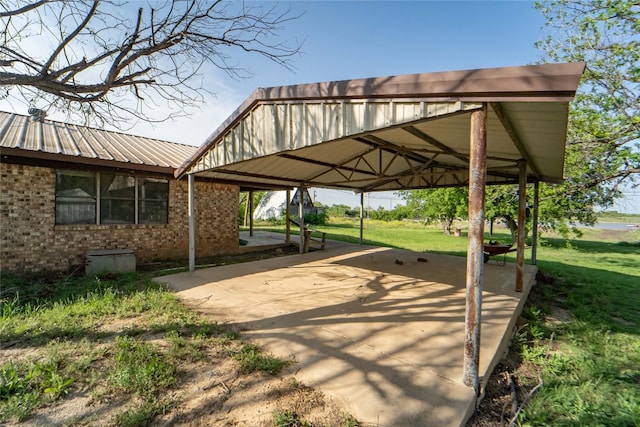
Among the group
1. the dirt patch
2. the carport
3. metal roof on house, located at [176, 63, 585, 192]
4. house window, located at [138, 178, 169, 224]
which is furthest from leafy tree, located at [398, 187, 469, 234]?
the dirt patch

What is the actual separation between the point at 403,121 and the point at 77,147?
306 inches

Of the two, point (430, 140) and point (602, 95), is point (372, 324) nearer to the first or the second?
point (430, 140)

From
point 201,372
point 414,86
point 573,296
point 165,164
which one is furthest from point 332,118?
point 573,296

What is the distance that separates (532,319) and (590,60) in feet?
25.6

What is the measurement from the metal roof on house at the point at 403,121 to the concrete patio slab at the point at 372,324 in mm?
2566

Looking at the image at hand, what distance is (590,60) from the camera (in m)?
7.48

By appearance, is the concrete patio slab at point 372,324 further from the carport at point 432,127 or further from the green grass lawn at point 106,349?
the carport at point 432,127

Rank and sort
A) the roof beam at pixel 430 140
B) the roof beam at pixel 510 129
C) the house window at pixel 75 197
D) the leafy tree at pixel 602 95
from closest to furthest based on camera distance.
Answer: the roof beam at pixel 510 129
the roof beam at pixel 430 140
the house window at pixel 75 197
the leafy tree at pixel 602 95

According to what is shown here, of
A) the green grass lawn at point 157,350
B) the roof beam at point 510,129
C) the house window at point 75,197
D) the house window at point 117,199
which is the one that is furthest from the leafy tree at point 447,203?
the house window at point 75,197

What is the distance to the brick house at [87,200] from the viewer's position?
5676 millimetres

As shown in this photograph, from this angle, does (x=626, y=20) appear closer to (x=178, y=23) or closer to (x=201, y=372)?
(x=178, y=23)

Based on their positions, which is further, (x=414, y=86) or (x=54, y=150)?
(x=54, y=150)

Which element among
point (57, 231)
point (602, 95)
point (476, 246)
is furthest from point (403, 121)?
point (602, 95)

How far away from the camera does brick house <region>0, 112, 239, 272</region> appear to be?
223 inches
